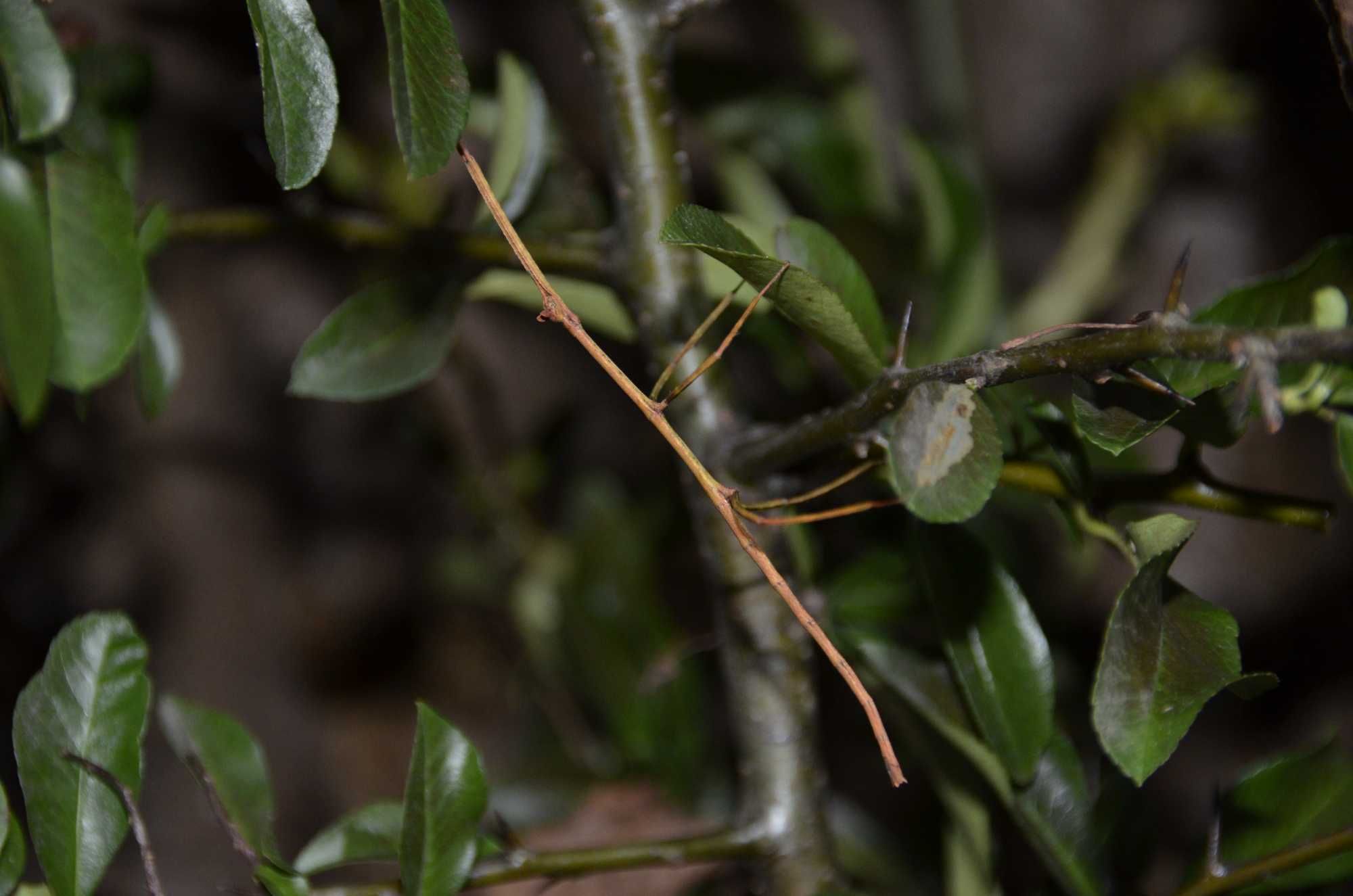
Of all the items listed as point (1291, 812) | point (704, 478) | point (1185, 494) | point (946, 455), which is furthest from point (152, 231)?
point (1291, 812)

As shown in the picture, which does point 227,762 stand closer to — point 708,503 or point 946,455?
point 708,503

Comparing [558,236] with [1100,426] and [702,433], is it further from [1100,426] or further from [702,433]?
[1100,426]

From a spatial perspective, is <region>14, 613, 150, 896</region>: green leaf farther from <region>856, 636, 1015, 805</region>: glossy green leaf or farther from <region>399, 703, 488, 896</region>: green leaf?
<region>856, 636, 1015, 805</region>: glossy green leaf

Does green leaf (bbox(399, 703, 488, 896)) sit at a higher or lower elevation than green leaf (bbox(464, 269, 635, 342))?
lower

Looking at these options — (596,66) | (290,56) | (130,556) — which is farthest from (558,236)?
(130,556)

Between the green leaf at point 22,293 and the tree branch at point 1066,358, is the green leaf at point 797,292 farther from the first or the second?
the green leaf at point 22,293

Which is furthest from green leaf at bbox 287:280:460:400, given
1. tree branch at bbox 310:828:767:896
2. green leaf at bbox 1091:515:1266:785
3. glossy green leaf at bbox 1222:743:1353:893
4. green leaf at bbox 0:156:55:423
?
glossy green leaf at bbox 1222:743:1353:893
